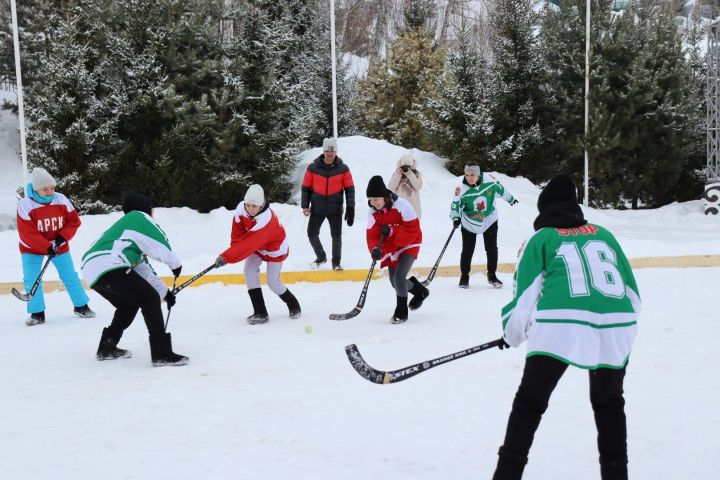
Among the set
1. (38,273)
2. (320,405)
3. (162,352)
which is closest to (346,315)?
(162,352)

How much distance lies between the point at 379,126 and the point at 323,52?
8.72 ft

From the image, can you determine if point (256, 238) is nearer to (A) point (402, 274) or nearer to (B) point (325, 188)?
(A) point (402, 274)

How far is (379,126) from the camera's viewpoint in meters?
20.4

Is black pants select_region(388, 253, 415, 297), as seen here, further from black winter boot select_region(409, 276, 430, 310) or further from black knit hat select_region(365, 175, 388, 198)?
black knit hat select_region(365, 175, 388, 198)

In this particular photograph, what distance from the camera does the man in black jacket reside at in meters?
8.33

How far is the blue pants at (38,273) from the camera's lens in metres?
6.37

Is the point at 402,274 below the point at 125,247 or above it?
below

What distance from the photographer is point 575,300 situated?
2521mm

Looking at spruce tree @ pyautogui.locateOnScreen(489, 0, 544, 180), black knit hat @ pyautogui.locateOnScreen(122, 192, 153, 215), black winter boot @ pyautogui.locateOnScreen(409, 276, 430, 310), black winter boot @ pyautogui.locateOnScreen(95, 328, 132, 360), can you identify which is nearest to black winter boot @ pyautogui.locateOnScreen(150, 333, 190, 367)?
black winter boot @ pyautogui.locateOnScreen(95, 328, 132, 360)

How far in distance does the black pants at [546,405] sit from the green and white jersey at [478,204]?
4.85m

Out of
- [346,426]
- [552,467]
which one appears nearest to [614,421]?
[552,467]

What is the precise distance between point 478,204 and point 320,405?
3.93 m

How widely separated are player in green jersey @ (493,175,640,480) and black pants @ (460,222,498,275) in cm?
477

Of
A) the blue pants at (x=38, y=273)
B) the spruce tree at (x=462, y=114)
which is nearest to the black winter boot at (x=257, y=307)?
Answer: the blue pants at (x=38, y=273)
